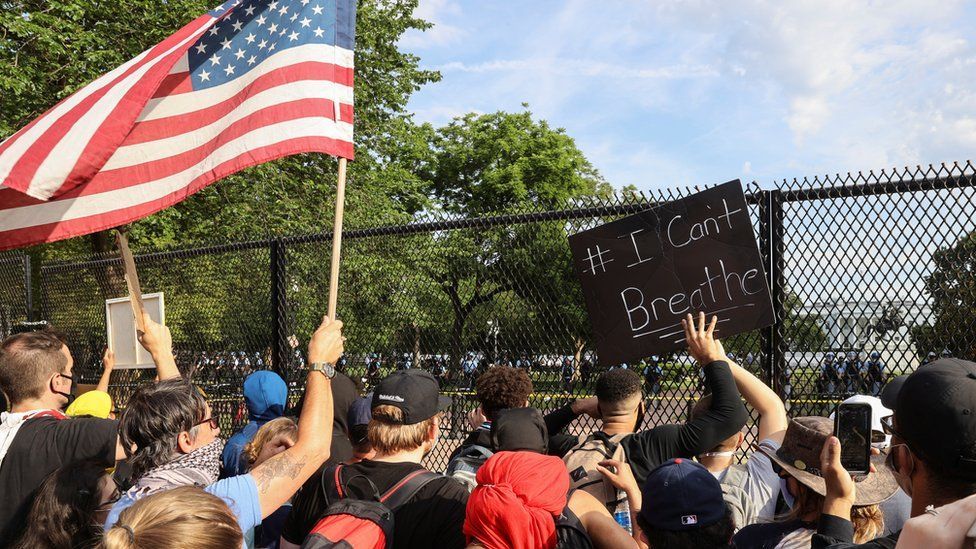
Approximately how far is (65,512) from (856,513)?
2808 millimetres

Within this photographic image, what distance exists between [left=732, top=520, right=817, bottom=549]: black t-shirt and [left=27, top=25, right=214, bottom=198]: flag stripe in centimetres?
420

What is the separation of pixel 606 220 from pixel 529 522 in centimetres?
286

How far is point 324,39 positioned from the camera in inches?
196

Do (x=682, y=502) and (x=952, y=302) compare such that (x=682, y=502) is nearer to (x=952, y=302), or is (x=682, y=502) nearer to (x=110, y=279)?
(x=952, y=302)

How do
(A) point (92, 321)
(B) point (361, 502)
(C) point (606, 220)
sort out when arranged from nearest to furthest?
(B) point (361, 502) → (C) point (606, 220) → (A) point (92, 321)

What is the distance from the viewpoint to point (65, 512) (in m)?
2.96

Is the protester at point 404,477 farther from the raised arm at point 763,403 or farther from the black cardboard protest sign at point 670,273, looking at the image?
the black cardboard protest sign at point 670,273

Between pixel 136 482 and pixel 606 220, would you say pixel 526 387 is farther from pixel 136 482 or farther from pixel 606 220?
pixel 136 482

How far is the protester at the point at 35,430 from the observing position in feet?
11.6

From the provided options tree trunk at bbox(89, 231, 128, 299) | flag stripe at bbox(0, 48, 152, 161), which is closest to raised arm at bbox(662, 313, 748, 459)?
flag stripe at bbox(0, 48, 152, 161)

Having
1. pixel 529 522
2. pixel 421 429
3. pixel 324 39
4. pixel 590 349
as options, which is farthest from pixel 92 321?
pixel 529 522

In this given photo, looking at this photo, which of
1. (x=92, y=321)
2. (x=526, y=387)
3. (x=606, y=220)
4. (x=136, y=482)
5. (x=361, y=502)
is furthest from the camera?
(x=92, y=321)

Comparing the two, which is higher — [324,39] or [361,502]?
[324,39]

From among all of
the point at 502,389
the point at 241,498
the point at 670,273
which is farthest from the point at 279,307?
the point at 241,498
